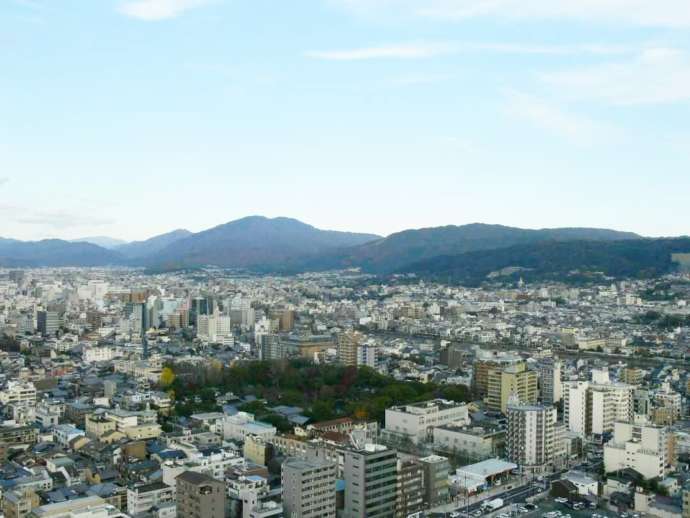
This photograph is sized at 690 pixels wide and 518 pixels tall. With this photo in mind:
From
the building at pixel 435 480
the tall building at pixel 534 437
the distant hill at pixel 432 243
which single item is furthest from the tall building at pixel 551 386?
the distant hill at pixel 432 243

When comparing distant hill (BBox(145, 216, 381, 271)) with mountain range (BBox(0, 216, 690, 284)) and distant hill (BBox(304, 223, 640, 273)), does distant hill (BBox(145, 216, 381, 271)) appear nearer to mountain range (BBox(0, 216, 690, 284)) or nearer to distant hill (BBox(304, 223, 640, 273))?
mountain range (BBox(0, 216, 690, 284))

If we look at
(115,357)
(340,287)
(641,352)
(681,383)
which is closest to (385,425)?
(681,383)

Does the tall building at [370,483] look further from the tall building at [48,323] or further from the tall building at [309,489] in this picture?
the tall building at [48,323]

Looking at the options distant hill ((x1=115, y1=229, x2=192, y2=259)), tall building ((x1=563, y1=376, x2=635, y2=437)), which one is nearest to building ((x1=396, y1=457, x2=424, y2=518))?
tall building ((x1=563, y1=376, x2=635, y2=437))

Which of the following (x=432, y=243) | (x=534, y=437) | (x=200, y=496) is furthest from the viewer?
(x=432, y=243)

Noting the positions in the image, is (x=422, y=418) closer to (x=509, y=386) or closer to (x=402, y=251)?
(x=509, y=386)

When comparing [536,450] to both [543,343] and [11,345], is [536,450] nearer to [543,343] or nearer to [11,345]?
[543,343]

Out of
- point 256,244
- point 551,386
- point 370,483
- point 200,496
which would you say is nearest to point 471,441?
point 370,483
